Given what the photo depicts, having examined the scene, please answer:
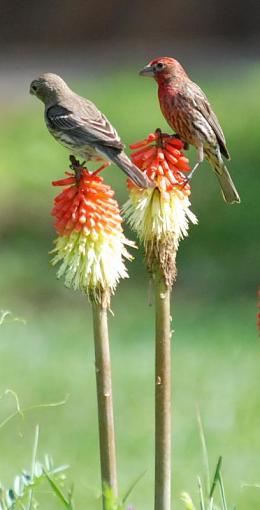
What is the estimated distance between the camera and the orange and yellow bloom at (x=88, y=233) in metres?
3.92

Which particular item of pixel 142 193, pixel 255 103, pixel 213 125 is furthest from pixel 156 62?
pixel 255 103

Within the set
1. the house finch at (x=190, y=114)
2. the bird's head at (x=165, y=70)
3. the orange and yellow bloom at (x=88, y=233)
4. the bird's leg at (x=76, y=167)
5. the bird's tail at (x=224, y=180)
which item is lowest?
the orange and yellow bloom at (x=88, y=233)

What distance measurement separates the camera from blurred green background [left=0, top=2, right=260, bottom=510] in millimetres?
8000

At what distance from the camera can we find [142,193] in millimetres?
4055

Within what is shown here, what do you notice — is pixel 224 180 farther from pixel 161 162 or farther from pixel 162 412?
pixel 162 412

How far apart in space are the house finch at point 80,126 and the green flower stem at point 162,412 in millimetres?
818

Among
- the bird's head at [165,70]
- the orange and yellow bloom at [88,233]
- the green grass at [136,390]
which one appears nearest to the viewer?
the orange and yellow bloom at [88,233]

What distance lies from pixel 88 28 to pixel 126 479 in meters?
13.2

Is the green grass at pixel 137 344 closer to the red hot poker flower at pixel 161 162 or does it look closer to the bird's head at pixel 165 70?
the bird's head at pixel 165 70

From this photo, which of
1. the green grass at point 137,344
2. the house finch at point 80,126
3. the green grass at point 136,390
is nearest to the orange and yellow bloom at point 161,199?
the house finch at point 80,126

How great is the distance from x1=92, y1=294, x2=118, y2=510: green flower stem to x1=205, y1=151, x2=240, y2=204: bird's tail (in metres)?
0.80

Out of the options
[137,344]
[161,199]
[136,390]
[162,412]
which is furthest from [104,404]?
[137,344]

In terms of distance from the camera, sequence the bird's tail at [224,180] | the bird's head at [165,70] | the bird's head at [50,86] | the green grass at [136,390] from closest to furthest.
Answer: the bird's tail at [224,180]
the bird's head at [165,70]
the bird's head at [50,86]
the green grass at [136,390]

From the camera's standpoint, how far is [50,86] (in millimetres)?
4949
